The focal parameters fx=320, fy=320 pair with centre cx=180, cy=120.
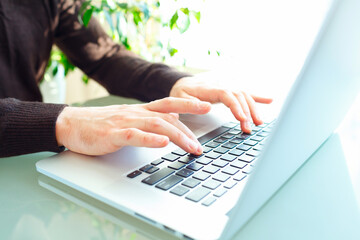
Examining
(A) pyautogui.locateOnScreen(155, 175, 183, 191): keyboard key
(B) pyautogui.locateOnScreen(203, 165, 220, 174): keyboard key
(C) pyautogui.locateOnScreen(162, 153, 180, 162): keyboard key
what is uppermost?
(B) pyautogui.locateOnScreen(203, 165, 220, 174): keyboard key

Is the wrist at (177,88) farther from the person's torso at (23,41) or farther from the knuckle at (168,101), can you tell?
the person's torso at (23,41)

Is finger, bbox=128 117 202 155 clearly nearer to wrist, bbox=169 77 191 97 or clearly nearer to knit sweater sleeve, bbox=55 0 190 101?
wrist, bbox=169 77 191 97

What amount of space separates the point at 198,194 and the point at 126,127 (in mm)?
201

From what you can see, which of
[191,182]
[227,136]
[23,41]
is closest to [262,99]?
[227,136]

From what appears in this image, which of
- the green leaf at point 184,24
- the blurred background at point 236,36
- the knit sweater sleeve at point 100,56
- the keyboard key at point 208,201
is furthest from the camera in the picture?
the blurred background at point 236,36

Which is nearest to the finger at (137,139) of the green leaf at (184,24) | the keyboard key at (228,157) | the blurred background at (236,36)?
the keyboard key at (228,157)

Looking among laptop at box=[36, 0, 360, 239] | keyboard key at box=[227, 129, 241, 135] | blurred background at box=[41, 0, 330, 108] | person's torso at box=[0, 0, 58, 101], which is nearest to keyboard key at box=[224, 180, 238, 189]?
laptop at box=[36, 0, 360, 239]

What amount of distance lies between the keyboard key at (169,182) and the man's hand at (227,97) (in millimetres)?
244

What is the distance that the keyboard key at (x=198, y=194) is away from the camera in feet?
1.31

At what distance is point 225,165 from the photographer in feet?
1.63

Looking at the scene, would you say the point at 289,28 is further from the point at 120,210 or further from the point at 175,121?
the point at 120,210

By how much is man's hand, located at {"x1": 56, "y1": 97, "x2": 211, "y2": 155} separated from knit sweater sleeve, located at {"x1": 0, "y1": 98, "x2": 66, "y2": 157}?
16 mm

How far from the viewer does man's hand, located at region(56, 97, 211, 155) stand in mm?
500

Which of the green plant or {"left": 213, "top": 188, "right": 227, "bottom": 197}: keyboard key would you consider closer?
{"left": 213, "top": 188, "right": 227, "bottom": 197}: keyboard key
